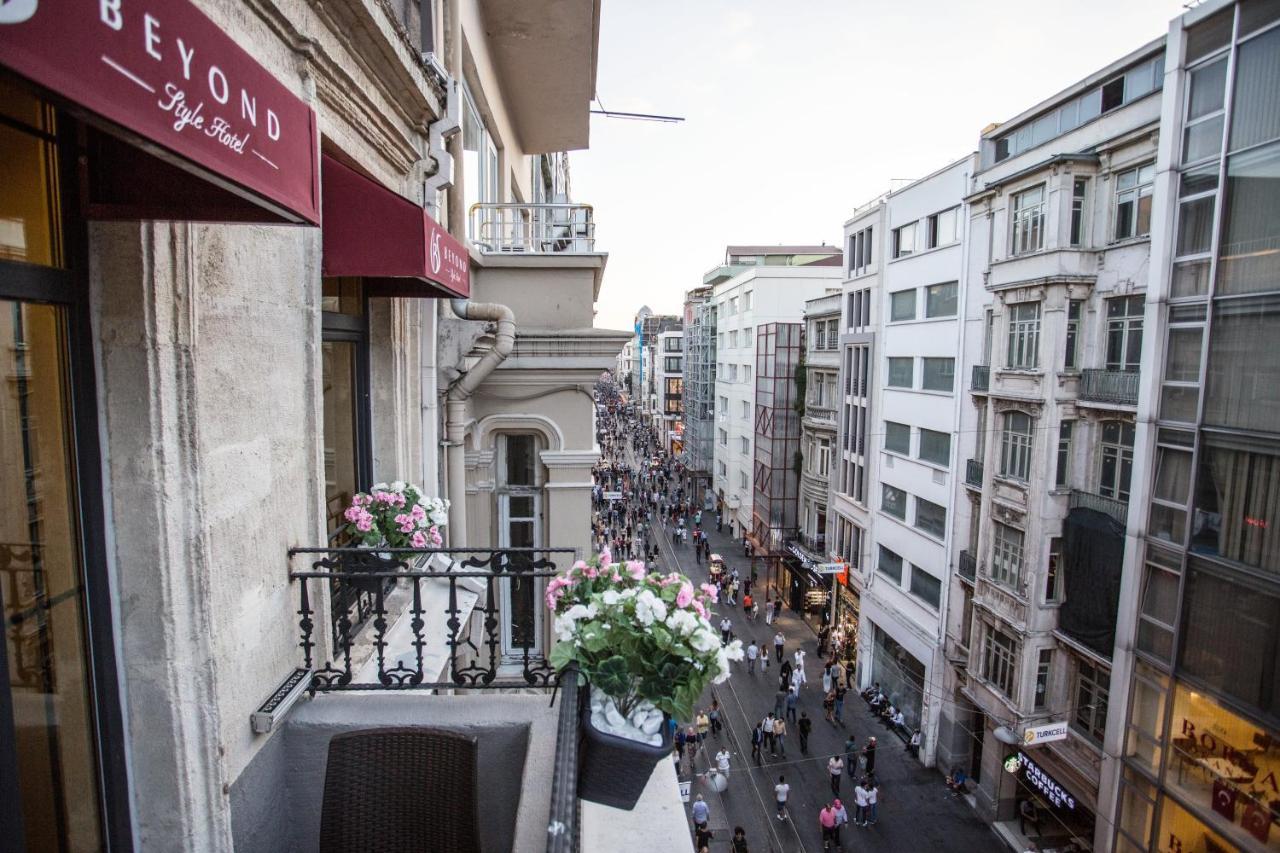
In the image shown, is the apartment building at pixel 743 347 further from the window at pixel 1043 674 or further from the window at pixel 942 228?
the window at pixel 1043 674

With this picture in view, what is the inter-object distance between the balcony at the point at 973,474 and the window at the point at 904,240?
7.74 m

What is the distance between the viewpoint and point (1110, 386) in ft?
→ 48.2

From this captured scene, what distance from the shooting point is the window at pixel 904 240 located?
74.3 feet

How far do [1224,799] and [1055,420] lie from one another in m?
7.75

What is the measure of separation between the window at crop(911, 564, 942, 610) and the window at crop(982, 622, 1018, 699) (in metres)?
2.36

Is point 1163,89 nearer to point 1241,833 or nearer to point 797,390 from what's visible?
point 1241,833

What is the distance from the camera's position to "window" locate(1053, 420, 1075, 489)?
15734 millimetres

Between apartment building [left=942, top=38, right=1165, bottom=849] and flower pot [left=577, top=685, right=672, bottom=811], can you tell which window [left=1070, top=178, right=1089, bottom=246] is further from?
flower pot [left=577, top=685, right=672, bottom=811]

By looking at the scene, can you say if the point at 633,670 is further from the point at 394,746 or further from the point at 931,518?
the point at 931,518

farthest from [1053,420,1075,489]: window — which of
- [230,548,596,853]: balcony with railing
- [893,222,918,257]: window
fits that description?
[230,548,596,853]: balcony with railing

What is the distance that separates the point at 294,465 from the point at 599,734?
2516mm

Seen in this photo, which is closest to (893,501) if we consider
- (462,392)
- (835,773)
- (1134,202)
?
(835,773)

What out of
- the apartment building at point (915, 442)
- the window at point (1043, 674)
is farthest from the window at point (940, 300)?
the window at point (1043, 674)

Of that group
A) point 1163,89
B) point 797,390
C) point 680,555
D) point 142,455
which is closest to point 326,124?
point 142,455
